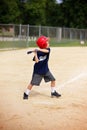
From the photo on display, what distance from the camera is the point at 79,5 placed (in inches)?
2702

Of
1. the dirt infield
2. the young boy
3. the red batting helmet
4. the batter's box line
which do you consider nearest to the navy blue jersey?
the young boy

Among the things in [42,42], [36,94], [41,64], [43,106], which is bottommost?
[36,94]

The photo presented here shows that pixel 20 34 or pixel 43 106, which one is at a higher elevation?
pixel 43 106

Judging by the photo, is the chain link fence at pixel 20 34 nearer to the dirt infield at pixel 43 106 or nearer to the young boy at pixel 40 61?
the dirt infield at pixel 43 106

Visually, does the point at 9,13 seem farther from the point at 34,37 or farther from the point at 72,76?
the point at 72,76

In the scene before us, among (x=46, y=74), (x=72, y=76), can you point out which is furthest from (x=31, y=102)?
(x=72, y=76)

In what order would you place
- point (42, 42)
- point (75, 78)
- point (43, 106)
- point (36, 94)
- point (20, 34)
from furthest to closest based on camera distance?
point (20, 34) → point (75, 78) → point (36, 94) → point (42, 42) → point (43, 106)

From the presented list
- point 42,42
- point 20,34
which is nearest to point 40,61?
point 42,42

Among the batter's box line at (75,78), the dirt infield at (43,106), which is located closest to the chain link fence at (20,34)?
the batter's box line at (75,78)

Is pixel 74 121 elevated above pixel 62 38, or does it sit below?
above

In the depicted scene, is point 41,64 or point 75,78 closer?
point 41,64

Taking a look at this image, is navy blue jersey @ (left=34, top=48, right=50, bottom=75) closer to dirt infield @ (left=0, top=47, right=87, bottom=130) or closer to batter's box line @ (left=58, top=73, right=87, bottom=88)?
dirt infield @ (left=0, top=47, right=87, bottom=130)

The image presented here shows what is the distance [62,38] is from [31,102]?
1595 inches

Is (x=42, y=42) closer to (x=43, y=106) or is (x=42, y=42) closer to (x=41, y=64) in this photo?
(x=41, y=64)
